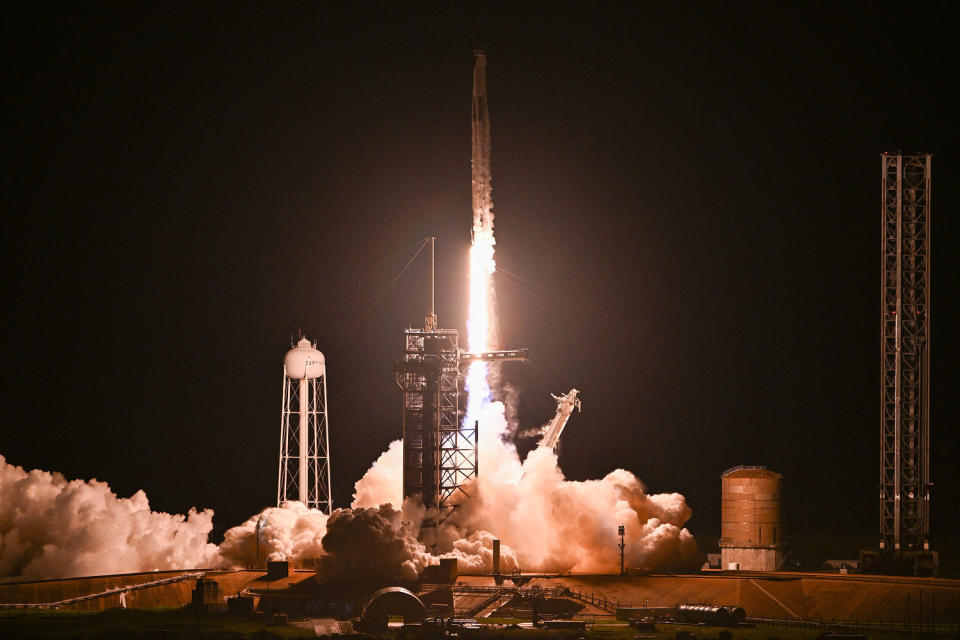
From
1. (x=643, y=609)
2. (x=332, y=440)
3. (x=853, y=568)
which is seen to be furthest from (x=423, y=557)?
(x=332, y=440)

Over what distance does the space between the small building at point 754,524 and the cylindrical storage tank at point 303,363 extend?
2217 centimetres

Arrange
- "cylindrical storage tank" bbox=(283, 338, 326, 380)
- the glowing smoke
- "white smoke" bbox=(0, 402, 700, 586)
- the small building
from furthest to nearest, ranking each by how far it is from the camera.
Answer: "cylindrical storage tank" bbox=(283, 338, 326, 380) < the small building < the glowing smoke < "white smoke" bbox=(0, 402, 700, 586)

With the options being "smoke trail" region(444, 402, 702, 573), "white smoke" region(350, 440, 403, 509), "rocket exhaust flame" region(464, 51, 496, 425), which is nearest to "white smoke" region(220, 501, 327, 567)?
"white smoke" region(350, 440, 403, 509)

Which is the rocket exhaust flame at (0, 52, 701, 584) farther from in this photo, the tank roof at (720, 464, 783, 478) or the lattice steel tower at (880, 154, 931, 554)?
the lattice steel tower at (880, 154, 931, 554)

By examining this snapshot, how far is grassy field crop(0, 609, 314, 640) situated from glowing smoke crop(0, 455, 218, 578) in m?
12.0

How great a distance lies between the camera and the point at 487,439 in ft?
299

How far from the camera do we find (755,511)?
88438 mm

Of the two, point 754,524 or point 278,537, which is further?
point 278,537

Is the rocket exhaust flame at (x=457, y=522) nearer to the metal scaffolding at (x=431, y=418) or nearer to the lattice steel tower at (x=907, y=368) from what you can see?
the metal scaffolding at (x=431, y=418)

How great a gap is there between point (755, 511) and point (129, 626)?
33.0m

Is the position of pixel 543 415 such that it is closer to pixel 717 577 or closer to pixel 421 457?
pixel 421 457

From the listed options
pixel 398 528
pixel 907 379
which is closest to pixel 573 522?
pixel 398 528

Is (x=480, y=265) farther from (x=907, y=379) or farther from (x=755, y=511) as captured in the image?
(x=907, y=379)

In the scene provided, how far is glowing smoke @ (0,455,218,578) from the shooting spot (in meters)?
87.1
